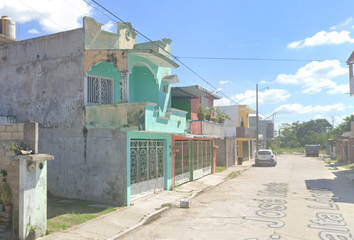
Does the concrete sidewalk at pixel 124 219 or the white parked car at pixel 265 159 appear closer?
the concrete sidewalk at pixel 124 219

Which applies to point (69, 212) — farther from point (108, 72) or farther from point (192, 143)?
point (192, 143)

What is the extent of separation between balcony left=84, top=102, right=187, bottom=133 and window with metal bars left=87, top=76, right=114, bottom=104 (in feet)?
2.52

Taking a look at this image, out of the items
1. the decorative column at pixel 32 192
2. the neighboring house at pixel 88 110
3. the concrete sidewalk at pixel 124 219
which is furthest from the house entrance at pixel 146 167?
the decorative column at pixel 32 192

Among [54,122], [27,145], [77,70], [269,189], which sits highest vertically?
[77,70]

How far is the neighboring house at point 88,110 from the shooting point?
1023 centimetres

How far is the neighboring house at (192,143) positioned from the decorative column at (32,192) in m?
7.72

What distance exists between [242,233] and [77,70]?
25.9ft

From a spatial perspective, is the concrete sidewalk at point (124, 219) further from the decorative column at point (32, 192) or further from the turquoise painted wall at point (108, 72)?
the turquoise painted wall at point (108, 72)

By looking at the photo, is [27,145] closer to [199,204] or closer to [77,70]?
[77,70]

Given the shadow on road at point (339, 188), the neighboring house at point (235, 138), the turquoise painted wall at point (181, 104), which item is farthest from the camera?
the neighboring house at point (235, 138)

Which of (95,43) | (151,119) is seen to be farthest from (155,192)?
(95,43)

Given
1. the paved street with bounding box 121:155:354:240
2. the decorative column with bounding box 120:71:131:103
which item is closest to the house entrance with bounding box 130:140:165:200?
the decorative column with bounding box 120:71:131:103

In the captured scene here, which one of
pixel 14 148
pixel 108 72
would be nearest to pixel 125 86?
pixel 108 72

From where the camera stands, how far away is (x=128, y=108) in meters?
9.88
